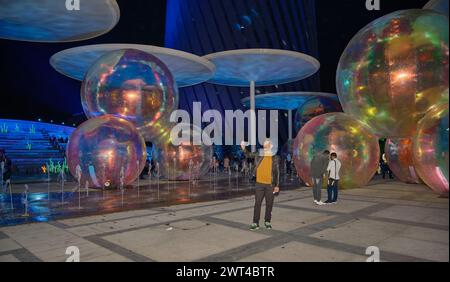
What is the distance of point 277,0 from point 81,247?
171 feet

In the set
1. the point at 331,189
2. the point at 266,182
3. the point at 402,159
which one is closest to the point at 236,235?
the point at 266,182

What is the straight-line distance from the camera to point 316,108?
903 inches

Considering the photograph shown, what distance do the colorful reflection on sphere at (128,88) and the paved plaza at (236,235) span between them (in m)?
4.82

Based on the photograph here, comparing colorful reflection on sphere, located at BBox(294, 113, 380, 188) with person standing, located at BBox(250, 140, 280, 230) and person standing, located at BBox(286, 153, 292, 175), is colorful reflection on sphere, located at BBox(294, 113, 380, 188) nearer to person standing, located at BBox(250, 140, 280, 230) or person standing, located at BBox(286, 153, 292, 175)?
person standing, located at BBox(250, 140, 280, 230)

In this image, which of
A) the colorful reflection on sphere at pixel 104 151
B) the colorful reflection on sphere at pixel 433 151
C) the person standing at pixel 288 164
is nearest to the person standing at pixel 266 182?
the colorful reflection on sphere at pixel 433 151

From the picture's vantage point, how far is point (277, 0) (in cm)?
5084

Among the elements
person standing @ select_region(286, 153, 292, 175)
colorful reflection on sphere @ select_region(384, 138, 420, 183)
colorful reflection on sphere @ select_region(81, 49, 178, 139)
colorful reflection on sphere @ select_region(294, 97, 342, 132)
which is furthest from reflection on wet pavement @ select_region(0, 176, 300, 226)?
colorful reflection on sphere @ select_region(294, 97, 342, 132)

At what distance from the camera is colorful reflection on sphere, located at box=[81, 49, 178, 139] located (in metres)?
12.2

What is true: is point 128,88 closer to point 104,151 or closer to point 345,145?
point 104,151

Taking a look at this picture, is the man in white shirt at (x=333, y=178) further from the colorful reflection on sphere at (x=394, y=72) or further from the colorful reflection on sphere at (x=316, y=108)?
the colorful reflection on sphere at (x=316, y=108)

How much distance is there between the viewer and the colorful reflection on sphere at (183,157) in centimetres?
1570

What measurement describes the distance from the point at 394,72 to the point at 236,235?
4261 mm
